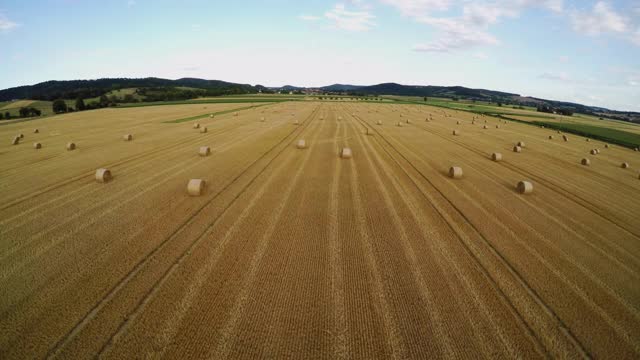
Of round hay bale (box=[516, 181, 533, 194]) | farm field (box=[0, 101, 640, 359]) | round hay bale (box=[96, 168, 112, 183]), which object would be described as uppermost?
round hay bale (box=[516, 181, 533, 194])

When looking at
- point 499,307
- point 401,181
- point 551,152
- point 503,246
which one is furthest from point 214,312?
point 551,152

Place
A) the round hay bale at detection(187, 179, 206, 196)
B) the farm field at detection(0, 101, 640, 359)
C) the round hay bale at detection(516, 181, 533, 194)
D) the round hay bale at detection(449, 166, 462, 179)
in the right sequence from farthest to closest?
the round hay bale at detection(449, 166, 462, 179) → the round hay bale at detection(516, 181, 533, 194) → the round hay bale at detection(187, 179, 206, 196) → the farm field at detection(0, 101, 640, 359)

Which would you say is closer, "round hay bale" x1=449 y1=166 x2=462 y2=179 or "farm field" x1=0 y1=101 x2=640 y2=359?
"farm field" x1=0 y1=101 x2=640 y2=359

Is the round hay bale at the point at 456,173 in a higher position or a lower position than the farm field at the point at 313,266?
higher

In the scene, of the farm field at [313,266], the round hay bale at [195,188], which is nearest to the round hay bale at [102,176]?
the farm field at [313,266]

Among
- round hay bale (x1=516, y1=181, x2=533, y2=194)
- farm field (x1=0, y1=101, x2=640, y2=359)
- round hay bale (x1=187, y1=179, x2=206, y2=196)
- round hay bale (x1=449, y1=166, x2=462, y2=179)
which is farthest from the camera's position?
round hay bale (x1=449, y1=166, x2=462, y2=179)

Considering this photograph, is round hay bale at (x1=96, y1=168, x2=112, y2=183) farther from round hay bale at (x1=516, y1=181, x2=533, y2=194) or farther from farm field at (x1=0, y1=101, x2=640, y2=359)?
round hay bale at (x1=516, y1=181, x2=533, y2=194)

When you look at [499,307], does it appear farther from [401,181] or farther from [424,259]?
[401,181]

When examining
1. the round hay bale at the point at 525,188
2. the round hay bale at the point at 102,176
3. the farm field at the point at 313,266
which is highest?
the round hay bale at the point at 525,188

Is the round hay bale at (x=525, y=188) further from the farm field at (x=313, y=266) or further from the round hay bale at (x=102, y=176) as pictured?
the round hay bale at (x=102, y=176)

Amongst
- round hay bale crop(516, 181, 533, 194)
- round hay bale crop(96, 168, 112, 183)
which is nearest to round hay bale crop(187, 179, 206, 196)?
round hay bale crop(96, 168, 112, 183)

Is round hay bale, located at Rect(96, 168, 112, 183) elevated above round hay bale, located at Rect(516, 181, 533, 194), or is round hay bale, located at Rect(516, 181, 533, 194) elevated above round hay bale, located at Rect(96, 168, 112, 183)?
round hay bale, located at Rect(516, 181, 533, 194)
